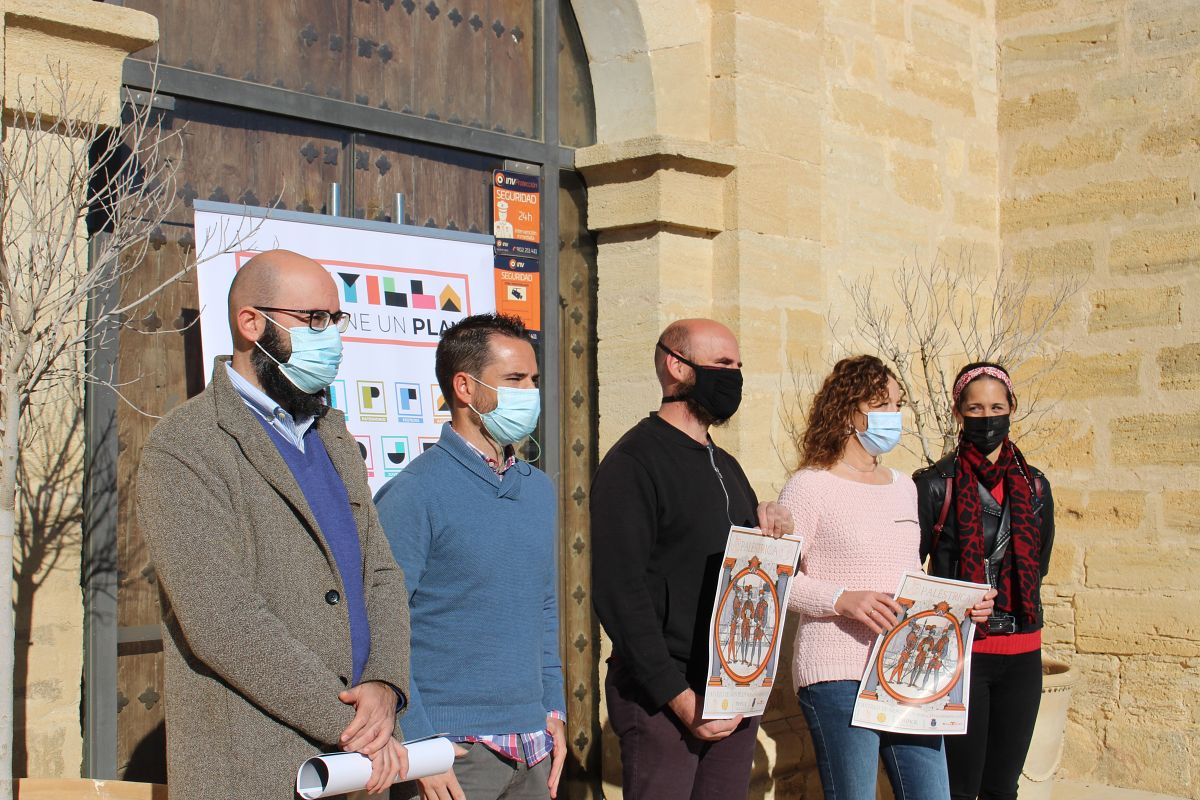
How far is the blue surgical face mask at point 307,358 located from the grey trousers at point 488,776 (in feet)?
Answer: 2.77

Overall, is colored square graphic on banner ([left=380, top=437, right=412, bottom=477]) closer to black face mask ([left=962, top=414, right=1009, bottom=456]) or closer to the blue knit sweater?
the blue knit sweater

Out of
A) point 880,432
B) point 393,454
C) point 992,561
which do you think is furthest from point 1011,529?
point 393,454

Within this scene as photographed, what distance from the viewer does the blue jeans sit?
371cm

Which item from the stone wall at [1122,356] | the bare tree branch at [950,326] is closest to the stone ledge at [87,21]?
the bare tree branch at [950,326]

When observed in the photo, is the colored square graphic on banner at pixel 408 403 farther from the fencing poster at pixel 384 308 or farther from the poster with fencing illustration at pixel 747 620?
the poster with fencing illustration at pixel 747 620

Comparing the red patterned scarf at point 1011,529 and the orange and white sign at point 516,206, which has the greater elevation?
the orange and white sign at point 516,206

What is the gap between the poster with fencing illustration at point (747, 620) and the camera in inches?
131

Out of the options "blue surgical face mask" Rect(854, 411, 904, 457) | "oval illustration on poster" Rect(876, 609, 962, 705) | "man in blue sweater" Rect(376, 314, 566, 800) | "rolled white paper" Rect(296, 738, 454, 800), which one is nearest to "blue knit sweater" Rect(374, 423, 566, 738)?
"man in blue sweater" Rect(376, 314, 566, 800)

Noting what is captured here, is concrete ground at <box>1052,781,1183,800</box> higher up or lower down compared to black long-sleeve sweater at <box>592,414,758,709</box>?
lower down

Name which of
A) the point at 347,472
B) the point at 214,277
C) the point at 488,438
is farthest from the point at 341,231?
the point at 347,472

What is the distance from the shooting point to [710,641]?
3326 millimetres

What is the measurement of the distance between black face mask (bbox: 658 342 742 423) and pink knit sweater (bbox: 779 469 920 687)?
47 centimetres

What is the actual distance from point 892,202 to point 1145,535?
1.87 m

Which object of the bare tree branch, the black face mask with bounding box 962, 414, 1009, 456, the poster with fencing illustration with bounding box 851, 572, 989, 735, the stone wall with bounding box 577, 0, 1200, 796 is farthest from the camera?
the bare tree branch
